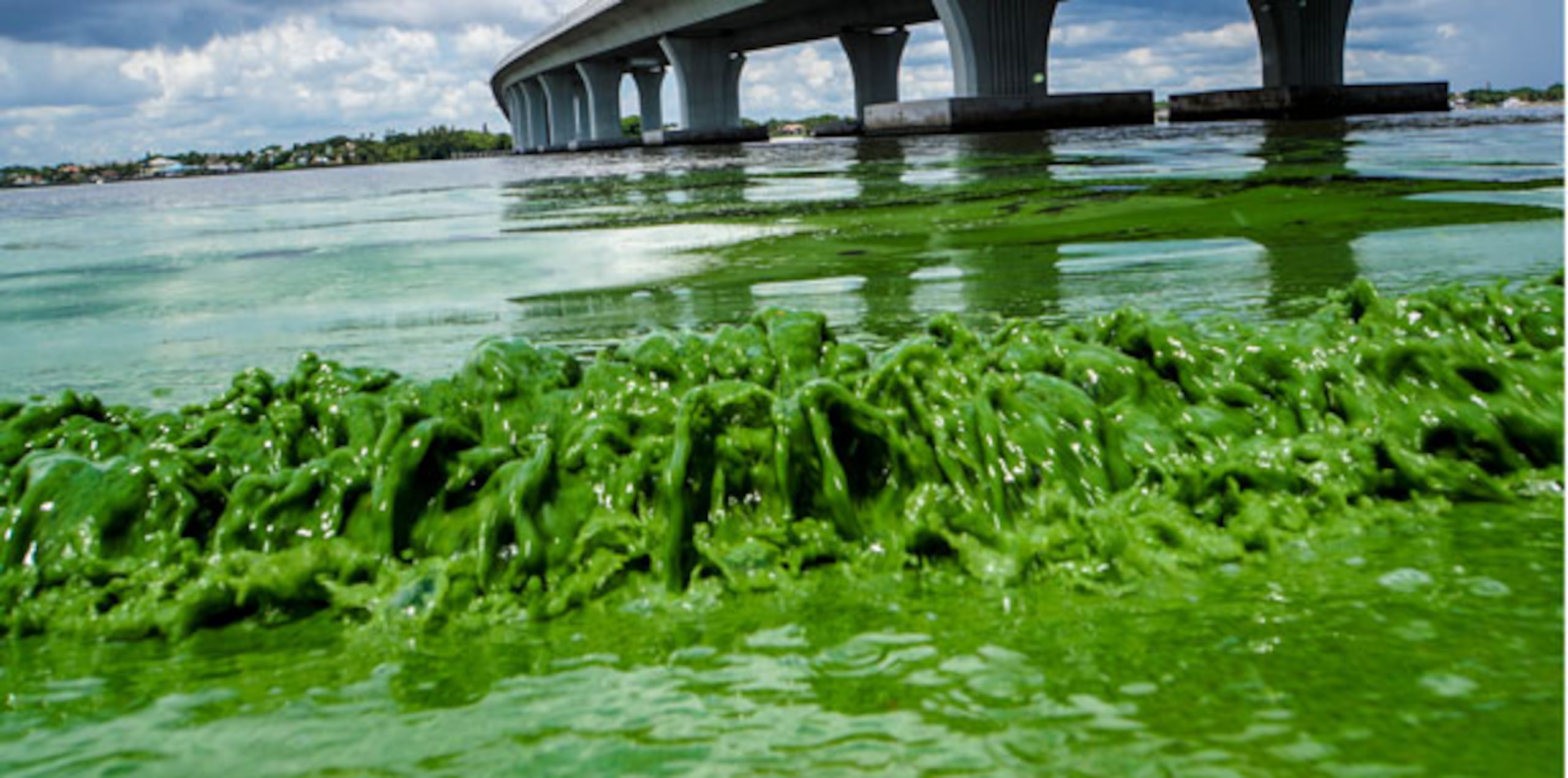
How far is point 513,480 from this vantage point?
2680 millimetres

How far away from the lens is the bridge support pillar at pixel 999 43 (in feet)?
119

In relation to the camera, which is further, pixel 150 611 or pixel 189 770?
pixel 150 611

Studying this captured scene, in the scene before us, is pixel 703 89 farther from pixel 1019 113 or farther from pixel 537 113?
pixel 537 113

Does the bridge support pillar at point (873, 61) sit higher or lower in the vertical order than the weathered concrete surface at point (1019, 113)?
higher

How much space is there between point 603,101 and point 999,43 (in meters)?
31.8

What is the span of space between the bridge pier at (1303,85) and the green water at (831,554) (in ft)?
128

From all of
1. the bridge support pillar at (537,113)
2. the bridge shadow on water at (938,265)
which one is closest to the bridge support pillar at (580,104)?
the bridge support pillar at (537,113)

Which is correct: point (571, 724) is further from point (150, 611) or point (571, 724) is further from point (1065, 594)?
point (150, 611)

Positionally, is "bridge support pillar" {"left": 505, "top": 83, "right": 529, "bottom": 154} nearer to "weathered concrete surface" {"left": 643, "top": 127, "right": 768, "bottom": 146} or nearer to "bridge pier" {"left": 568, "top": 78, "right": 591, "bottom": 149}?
"bridge pier" {"left": 568, "top": 78, "right": 591, "bottom": 149}

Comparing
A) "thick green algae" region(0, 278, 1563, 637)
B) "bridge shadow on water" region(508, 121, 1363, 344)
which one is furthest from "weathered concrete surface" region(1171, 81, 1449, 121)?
"thick green algae" region(0, 278, 1563, 637)

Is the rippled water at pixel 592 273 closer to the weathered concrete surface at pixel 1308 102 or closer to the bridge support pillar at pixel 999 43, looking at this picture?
the bridge support pillar at pixel 999 43

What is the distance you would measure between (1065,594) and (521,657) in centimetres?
102

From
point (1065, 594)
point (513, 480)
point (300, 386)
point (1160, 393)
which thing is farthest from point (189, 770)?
point (1160, 393)

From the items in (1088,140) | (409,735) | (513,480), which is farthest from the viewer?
(1088,140)
